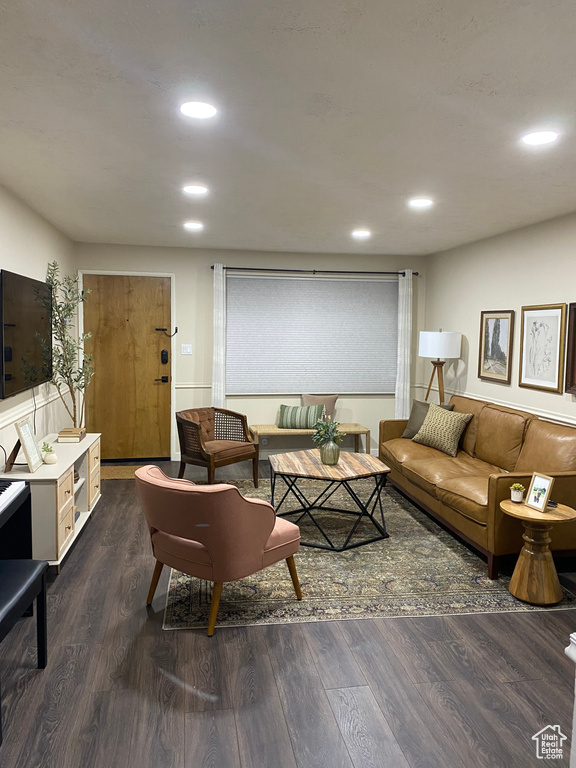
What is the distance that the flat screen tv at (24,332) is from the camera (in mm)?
3413

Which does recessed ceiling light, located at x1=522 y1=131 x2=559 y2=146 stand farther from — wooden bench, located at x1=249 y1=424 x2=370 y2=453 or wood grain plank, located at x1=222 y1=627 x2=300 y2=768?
wooden bench, located at x1=249 y1=424 x2=370 y2=453

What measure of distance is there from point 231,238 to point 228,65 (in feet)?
11.7

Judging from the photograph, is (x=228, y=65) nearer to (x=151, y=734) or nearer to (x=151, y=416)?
(x=151, y=734)

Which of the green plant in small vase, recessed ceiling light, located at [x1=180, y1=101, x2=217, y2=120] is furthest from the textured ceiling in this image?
the green plant in small vase

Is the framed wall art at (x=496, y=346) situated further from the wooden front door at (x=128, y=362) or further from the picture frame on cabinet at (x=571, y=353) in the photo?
the wooden front door at (x=128, y=362)

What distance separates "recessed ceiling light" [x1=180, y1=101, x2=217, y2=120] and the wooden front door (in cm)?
392

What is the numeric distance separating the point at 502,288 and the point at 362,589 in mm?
3074

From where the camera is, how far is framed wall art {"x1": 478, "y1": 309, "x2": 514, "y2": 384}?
4.87 metres

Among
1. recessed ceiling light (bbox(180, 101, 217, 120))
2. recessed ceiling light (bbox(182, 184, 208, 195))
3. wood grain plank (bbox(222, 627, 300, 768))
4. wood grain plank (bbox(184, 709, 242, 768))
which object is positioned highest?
Result: recessed ceiling light (bbox(182, 184, 208, 195))

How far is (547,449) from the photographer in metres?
3.81

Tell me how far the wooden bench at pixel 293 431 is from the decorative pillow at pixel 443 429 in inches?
42.5

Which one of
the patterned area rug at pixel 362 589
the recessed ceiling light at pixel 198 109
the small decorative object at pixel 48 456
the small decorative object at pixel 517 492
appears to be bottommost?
the patterned area rug at pixel 362 589

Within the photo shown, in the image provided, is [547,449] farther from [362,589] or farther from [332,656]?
[332,656]

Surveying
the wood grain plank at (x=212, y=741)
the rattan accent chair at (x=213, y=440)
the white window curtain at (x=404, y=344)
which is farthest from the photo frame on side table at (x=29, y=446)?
the white window curtain at (x=404, y=344)
